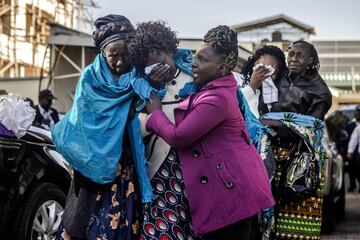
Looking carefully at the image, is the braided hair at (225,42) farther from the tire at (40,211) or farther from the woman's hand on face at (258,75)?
the tire at (40,211)

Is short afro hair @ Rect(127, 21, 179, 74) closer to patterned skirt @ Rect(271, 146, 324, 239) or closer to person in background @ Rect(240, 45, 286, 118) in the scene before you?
person in background @ Rect(240, 45, 286, 118)

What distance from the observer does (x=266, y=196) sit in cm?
357

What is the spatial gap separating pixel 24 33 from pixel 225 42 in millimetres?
28621

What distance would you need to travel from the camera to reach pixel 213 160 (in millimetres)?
3504

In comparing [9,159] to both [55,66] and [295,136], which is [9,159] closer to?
[295,136]

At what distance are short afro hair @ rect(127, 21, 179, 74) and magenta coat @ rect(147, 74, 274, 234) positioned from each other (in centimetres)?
28

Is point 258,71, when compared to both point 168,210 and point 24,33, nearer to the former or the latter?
point 168,210

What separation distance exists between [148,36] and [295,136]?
182 cm

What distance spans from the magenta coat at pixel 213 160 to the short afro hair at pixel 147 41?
0.93 ft

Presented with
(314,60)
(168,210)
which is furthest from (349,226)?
(168,210)

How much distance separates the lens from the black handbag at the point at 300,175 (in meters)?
4.96

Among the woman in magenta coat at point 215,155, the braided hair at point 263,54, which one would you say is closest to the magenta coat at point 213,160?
the woman in magenta coat at point 215,155

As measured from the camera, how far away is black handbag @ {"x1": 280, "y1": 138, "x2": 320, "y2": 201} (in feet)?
16.3

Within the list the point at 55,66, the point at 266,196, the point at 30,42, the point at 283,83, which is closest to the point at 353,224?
the point at 283,83
